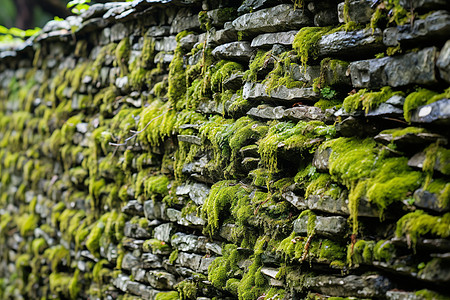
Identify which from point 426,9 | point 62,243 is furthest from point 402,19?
point 62,243

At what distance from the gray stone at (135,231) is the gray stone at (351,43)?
9.25 ft

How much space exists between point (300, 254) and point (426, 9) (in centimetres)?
155

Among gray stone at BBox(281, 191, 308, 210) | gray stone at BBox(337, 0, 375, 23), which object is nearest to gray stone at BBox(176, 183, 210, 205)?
gray stone at BBox(281, 191, 308, 210)

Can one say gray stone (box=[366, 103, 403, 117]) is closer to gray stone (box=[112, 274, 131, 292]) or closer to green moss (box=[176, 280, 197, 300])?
green moss (box=[176, 280, 197, 300])

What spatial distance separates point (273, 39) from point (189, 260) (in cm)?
206

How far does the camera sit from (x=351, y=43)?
276 centimetres

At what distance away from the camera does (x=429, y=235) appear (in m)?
2.27

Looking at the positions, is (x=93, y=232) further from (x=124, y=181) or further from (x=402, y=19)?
(x=402, y=19)

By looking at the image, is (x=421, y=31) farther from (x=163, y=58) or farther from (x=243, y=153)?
(x=163, y=58)

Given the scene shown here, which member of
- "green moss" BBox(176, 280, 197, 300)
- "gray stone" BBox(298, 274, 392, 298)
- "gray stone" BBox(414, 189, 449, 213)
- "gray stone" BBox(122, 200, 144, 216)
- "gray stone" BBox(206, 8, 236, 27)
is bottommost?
"green moss" BBox(176, 280, 197, 300)

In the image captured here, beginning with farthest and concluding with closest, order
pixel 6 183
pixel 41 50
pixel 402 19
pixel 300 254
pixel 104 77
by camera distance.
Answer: pixel 6 183 → pixel 41 50 → pixel 104 77 → pixel 300 254 → pixel 402 19

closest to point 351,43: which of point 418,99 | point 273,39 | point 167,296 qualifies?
point 418,99

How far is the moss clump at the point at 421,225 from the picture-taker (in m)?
2.21

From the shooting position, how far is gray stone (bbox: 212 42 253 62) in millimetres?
3721
